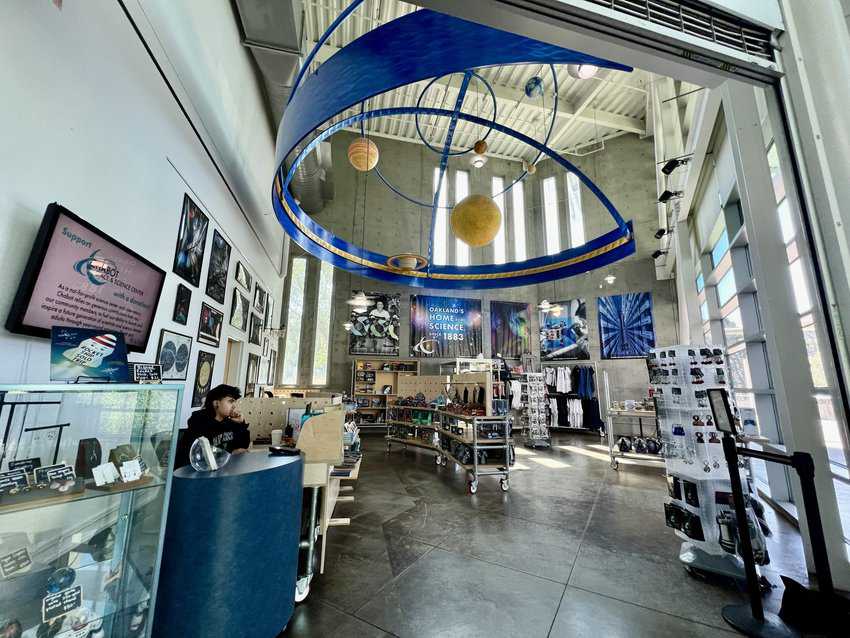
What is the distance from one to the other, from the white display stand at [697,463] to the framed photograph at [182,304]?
4.73m

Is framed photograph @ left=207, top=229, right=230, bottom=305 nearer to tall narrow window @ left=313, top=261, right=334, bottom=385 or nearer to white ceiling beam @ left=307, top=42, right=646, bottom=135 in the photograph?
tall narrow window @ left=313, top=261, right=334, bottom=385

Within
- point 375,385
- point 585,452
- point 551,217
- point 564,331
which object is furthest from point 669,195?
point 375,385

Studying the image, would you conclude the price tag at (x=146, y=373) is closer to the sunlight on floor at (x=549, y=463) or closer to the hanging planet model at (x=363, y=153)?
the hanging planet model at (x=363, y=153)

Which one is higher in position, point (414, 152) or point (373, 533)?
point (414, 152)

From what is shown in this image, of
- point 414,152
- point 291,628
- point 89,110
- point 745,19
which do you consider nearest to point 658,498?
point 291,628

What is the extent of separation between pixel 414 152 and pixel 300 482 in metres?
13.2

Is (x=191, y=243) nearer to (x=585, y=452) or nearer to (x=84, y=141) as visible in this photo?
(x=84, y=141)

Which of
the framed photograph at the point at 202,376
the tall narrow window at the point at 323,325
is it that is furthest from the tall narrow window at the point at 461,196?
the framed photograph at the point at 202,376

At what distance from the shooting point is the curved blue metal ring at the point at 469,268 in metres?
4.71

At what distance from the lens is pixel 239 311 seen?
539cm

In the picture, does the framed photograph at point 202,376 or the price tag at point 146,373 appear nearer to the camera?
the price tag at point 146,373

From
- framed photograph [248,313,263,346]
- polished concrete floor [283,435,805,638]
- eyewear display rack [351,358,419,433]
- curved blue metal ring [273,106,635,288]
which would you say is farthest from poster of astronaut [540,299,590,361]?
framed photograph [248,313,263,346]

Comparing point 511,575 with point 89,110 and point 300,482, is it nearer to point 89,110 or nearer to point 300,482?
point 300,482

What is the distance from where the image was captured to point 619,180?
1232 centimetres
